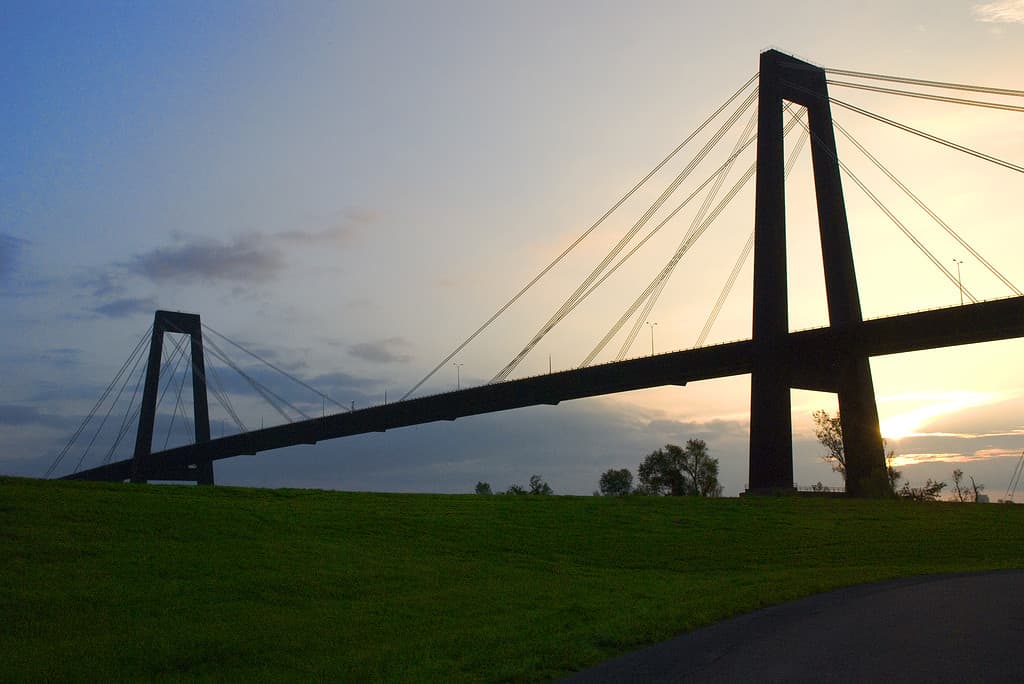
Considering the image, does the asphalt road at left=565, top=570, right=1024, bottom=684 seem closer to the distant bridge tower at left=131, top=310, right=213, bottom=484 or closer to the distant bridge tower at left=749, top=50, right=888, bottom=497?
the distant bridge tower at left=749, top=50, right=888, bottom=497

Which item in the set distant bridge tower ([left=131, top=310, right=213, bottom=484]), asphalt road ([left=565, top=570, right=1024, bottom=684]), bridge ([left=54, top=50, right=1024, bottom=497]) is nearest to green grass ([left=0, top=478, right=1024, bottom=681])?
asphalt road ([left=565, top=570, right=1024, bottom=684])

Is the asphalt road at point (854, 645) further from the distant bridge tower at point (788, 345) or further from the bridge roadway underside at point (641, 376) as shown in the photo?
the distant bridge tower at point (788, 345)

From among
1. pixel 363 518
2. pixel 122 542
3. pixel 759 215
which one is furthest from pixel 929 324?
pixel 122 542

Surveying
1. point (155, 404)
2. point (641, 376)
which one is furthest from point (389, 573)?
point (155, 404)

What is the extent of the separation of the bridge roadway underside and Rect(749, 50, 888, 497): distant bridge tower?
274 millimetres

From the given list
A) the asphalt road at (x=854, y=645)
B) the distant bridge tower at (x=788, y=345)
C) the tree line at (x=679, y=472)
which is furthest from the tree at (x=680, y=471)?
the asphalt road at (x=854, y=645)

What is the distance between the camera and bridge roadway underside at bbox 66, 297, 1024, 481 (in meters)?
51.2

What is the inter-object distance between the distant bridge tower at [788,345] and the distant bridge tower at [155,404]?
178 ft

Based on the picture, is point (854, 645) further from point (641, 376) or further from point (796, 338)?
point (641, 376)

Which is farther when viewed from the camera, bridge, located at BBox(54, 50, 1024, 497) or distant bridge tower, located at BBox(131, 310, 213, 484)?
distant bridge tower, located at BBox(131, 310, 213, 484)

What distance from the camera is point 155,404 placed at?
95.9 meters

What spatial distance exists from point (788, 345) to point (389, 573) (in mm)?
39118

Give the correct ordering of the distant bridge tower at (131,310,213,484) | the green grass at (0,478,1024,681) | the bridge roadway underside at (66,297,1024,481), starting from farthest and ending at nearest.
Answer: the distant bridge tower at (131,310,213,484) < the bridge roadway underside at (66,297,1024,481) < the green grass at (0,478,1024,681)

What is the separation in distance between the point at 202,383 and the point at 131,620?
290ft
